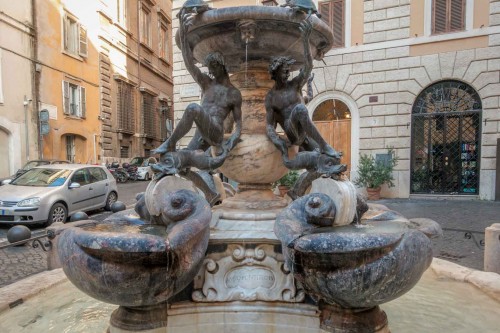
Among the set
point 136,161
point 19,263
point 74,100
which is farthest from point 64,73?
point 19,263

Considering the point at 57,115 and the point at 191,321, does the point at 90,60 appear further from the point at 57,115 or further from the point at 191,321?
the point at 191,321

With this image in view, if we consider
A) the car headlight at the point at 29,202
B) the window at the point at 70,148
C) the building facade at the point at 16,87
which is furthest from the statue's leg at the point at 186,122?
the window at the point at 70,148

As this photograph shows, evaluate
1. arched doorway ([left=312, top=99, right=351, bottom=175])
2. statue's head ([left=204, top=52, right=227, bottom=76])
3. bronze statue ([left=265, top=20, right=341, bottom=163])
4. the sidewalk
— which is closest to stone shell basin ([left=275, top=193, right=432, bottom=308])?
bronze statue ([left=265, top=20, right=341, bottom=163])

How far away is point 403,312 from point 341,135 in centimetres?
1106

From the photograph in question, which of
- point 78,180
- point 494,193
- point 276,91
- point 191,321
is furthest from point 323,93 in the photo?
point 191,321

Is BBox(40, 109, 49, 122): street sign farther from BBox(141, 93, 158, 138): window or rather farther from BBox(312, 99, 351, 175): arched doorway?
BBox(312, 99, 351, 175): arched doorway

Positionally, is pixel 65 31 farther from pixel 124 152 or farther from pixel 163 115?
pixel 163 115

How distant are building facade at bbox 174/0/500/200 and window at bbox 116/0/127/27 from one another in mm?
15205

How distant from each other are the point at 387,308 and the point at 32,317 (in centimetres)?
265

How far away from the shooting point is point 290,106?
316 cm

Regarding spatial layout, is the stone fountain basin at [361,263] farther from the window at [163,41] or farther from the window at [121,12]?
the window at [163,41]

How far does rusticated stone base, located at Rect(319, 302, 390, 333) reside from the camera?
217cm

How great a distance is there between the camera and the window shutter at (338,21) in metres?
13.8

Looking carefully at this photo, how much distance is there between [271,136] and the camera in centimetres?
324
